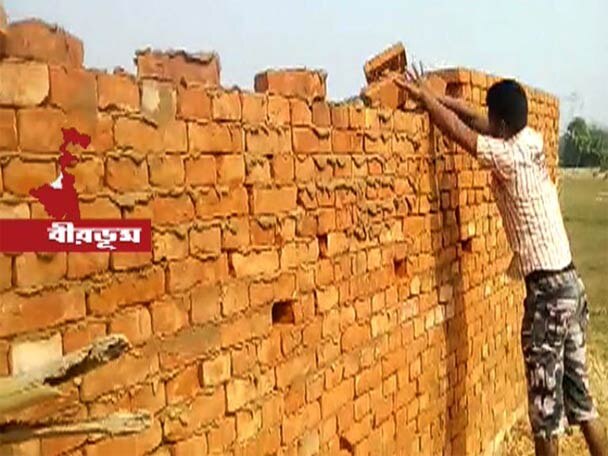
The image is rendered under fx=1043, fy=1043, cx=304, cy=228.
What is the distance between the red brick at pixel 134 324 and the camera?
294cm

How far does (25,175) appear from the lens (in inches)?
102

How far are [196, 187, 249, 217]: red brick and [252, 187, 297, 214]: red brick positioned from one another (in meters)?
0.08

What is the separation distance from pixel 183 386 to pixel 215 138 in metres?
0.82

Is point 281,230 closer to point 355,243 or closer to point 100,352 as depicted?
point 355,243

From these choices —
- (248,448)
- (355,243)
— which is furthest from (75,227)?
(355,243)

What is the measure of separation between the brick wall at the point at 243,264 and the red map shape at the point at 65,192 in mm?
31

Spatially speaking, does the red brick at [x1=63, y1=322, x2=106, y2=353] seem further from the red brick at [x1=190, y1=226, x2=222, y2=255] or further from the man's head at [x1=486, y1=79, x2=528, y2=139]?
the man's head at [x1=486, y1=79, x2=528, y2=139]

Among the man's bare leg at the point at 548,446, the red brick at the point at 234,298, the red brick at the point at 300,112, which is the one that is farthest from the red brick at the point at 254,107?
the man's bare leg at the point at 548,446

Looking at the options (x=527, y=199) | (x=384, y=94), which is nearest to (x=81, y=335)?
(x=384, y=94)

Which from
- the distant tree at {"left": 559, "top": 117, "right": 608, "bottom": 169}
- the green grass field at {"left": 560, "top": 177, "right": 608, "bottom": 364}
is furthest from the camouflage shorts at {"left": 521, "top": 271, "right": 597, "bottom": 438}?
the distant tree at {"left": 559, "top": 117, "right": 608, "bottom": 169}

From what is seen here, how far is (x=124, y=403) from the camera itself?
9.69 feet

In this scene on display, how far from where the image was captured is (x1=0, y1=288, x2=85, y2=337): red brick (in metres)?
2.54

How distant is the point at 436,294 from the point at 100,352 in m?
3.52

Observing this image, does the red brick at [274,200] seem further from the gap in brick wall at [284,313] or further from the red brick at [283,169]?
the gap in brick wall at [284,313]
